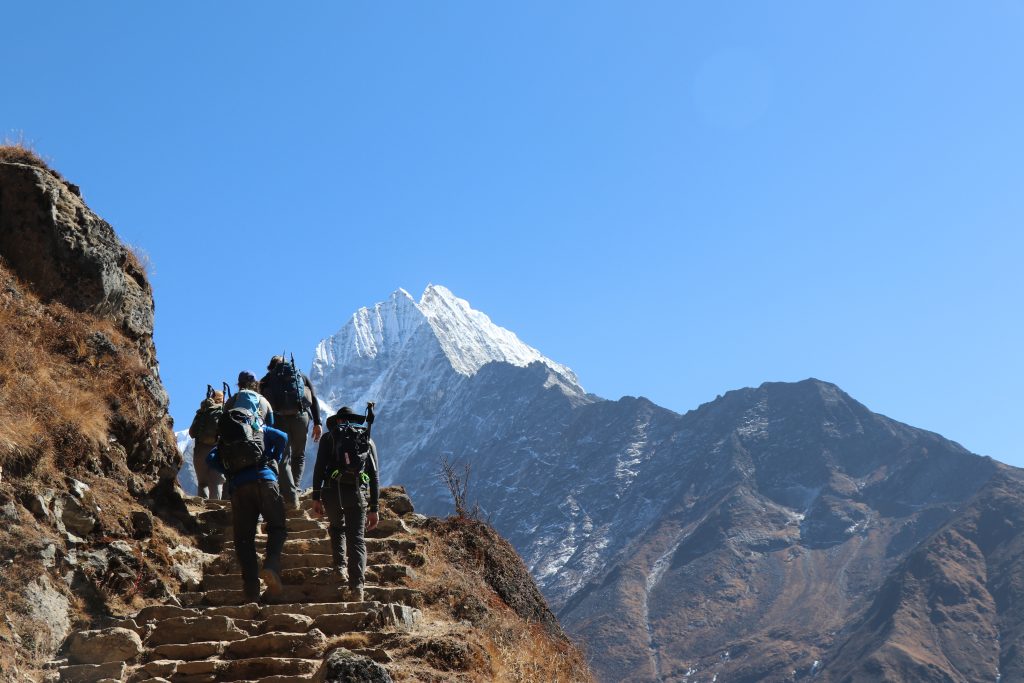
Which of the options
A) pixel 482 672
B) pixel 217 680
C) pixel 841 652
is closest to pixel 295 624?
pixel 217 680

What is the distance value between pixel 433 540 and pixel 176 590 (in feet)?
12.5

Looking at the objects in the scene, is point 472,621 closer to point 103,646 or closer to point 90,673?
point 103,646

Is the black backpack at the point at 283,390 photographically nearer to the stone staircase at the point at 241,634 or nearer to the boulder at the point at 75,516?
the stone staircase at the point at 241,634

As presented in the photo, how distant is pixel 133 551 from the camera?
34.3ft

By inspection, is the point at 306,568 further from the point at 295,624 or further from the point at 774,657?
the point at 774,657

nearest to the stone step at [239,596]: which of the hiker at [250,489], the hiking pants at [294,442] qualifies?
the hiker at [250,489]

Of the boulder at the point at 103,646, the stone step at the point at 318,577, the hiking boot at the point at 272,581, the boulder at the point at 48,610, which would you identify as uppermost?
the stone step at the point at 318,577

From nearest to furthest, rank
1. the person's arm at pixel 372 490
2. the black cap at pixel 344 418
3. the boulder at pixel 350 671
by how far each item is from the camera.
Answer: the boulder at pixel 350 671
the person's arm at pixel 372 490
the black cap at pixel 344 418

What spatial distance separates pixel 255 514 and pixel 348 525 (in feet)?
3.73

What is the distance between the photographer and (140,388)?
42.7 feet

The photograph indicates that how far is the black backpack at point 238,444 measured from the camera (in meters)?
9.64

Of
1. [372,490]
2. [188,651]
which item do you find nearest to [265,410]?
[372,490]

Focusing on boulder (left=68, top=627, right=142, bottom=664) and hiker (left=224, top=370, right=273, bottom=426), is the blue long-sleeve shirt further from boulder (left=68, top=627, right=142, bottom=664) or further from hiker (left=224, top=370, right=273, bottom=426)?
boulder (left=68, top=627, right=142, bottom=664)

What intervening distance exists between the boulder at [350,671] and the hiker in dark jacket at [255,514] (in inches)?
111
